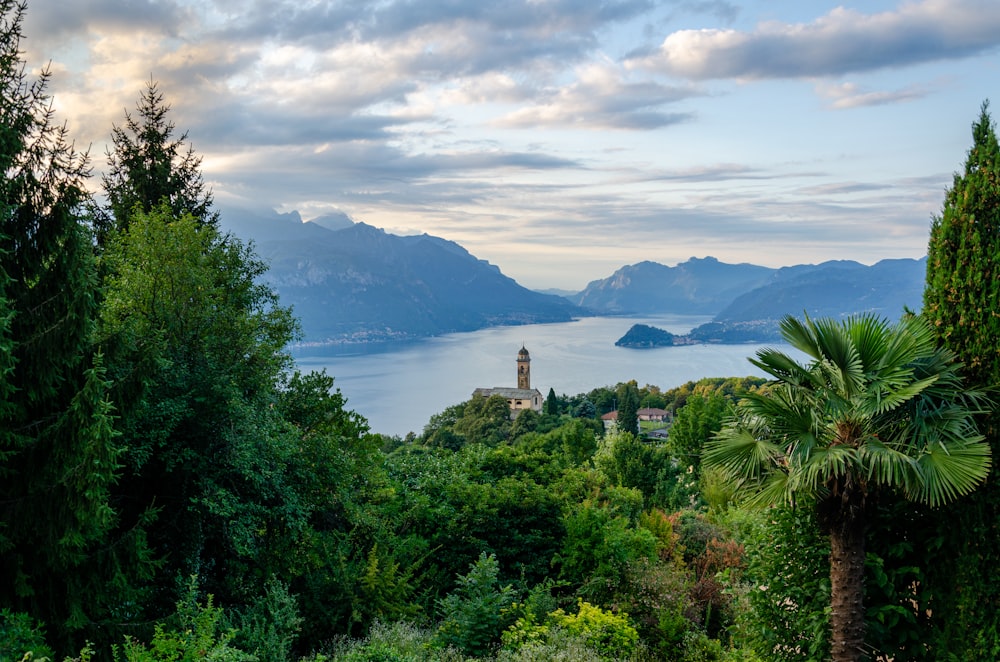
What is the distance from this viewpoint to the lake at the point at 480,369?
294 ft

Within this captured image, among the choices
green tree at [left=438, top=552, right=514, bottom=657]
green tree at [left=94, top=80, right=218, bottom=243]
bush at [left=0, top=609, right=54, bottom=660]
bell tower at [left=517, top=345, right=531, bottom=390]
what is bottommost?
bell tower at [left=517, top=345, right=531, bottom=390]

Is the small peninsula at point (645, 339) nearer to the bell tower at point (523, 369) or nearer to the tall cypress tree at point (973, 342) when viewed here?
the bell tower at point (523, 369)

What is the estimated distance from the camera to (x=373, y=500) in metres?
11.9

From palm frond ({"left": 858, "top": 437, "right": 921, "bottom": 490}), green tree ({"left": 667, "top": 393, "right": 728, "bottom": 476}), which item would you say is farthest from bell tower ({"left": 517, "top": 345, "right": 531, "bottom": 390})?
palm frond ({"left": 858, "top": 437, "right": 921, "bottom": 490})

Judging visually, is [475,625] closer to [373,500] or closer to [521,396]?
[373,500]

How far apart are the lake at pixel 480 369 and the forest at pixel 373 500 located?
62.5 m

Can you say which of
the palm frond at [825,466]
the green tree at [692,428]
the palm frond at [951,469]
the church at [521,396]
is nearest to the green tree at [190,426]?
the palm frond at [825,466]

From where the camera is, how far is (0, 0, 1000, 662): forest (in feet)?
17.6

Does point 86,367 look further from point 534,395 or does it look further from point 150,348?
point 534,395

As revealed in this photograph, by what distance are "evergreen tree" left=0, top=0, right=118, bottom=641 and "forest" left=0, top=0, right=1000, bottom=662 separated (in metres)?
0.03

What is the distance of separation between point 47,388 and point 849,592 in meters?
7.45

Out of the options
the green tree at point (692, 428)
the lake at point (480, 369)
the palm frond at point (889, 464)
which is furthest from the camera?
the lake at point (480, 369)

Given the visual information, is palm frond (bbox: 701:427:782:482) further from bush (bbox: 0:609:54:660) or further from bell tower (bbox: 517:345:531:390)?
bell tower (bbox: 517:345:531:390)

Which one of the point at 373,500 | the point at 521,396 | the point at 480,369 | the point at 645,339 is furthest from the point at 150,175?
the point at 645,339
